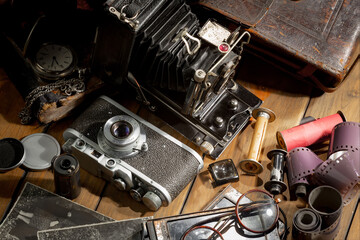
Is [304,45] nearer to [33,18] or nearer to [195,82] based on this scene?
[195,82]

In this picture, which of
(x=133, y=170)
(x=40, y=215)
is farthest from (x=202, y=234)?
(x=40, y=215)

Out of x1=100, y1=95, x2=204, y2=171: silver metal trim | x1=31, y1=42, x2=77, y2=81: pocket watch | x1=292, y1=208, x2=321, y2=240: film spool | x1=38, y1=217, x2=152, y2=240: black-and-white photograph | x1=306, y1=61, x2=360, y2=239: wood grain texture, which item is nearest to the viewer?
x1=38, y1=217, x2=152, y2=240: black-and-white photograph

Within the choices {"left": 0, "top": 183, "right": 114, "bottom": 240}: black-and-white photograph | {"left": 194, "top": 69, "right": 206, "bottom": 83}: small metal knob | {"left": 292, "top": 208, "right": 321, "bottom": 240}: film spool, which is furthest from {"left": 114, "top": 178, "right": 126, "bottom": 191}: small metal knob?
{"left": 292, "top": 208, "right": 321, "bottom": 240}: film spool

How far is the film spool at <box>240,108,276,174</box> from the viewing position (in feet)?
8.02

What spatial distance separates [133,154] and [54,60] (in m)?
0.54

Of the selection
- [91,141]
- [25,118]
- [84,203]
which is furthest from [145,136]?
[25,118]

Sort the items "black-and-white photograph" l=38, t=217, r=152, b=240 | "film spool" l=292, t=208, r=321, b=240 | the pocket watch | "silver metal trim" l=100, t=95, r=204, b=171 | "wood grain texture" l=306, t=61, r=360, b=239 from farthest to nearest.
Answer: "wood grain texture" l=306, t=61, r=360, b=239 → the pocket watch → "silver metal trim" l=100, t=95, r=204, b=171 → "film spool" l=292, t=208, r=321, b=240 → "black-and-white photograph" l=38, t=217, r=152, b=240

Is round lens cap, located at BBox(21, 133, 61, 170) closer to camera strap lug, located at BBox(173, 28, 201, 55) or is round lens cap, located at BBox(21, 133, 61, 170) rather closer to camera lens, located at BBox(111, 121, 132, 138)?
camera lens, located at BBox(111, 121, 132, 138)

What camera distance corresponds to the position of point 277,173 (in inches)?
95.2

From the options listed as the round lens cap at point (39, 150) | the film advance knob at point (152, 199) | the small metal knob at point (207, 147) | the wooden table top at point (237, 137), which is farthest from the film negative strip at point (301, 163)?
the round lens cap at point (39, 150)

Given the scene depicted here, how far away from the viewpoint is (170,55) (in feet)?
7.59

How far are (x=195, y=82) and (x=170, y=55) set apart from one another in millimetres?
157

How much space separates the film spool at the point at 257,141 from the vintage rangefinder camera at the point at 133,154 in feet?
0.72

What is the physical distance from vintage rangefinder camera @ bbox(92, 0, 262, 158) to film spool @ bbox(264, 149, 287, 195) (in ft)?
0.60
